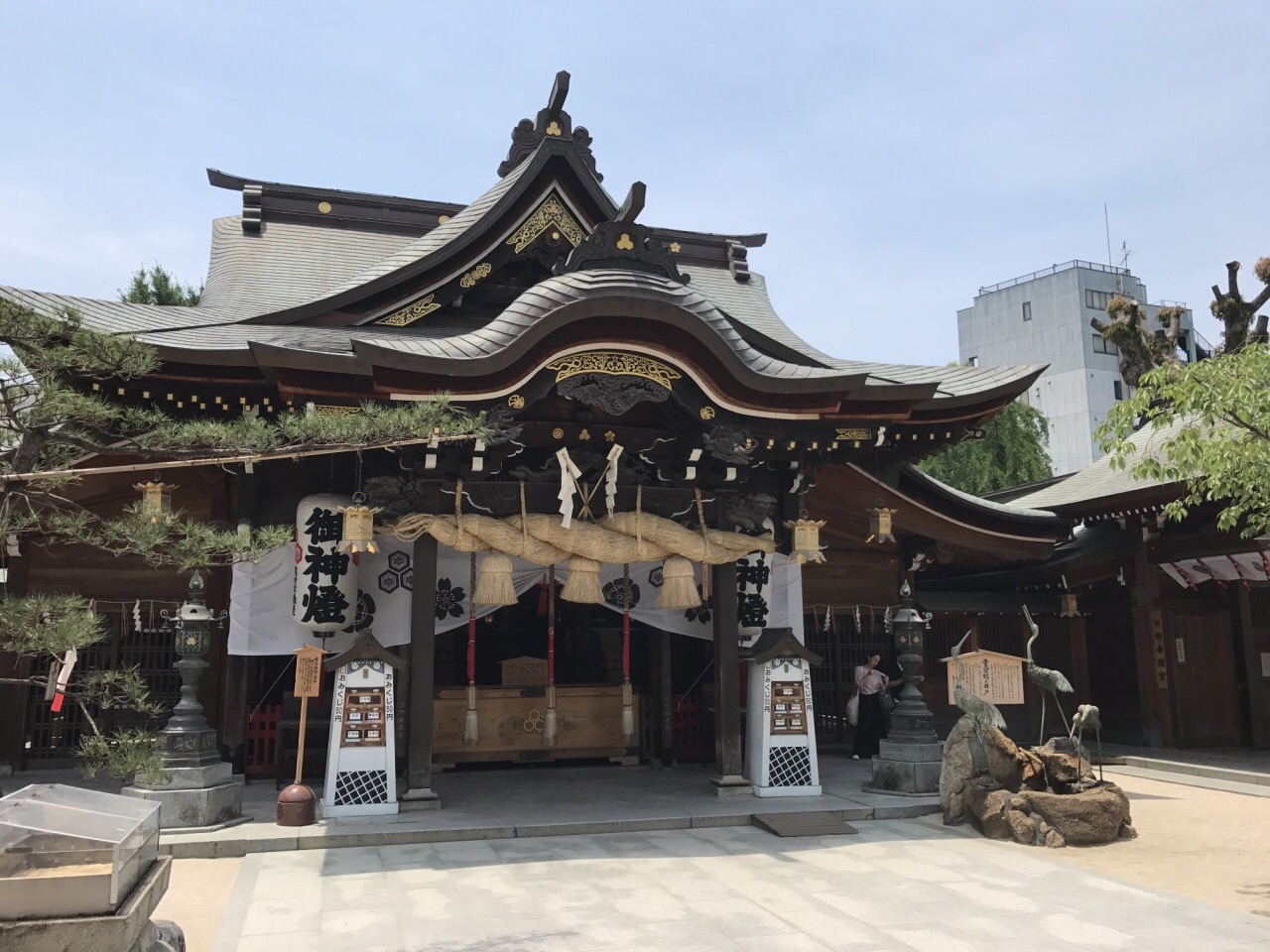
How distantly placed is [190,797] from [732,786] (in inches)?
199

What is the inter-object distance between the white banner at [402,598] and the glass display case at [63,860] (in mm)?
4871

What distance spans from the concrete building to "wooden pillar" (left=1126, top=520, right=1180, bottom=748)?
96.1 feet

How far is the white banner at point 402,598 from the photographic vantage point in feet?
31.0

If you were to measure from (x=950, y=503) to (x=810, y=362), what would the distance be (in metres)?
3.26

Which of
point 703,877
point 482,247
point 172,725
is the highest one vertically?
point 482,247

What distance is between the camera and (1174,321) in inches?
881

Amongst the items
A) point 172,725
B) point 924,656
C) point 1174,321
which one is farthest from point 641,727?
point 1174,321

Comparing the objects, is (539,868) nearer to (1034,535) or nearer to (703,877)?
(703,877)

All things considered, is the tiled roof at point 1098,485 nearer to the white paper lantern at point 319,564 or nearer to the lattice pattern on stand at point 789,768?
the lattice pattern on stand at point 789,768

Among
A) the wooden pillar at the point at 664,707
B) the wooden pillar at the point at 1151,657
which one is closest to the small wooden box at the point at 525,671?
the wooden pillar at the point at 664,707

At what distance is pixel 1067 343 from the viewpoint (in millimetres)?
42531

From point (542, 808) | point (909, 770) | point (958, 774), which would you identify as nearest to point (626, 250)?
point (542, 808)

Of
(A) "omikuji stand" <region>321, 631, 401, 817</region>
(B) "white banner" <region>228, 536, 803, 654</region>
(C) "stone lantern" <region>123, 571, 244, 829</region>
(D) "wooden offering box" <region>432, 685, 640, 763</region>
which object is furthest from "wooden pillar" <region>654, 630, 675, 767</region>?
(C) "stone lantern" <region>123, 571, 244, 829</region>

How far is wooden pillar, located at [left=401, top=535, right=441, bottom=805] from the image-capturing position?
8.73 meters
